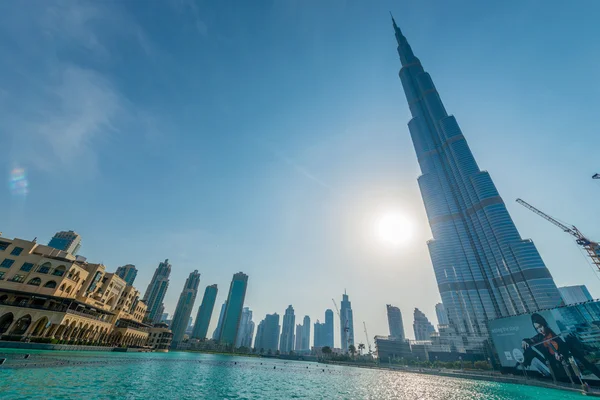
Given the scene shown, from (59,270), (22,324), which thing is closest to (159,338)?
(22,324)

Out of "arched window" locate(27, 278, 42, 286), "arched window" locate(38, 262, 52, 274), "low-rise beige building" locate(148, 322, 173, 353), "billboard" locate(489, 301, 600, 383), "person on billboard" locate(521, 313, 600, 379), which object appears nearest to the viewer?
"billboard" locate(489, 301, 600, 383)

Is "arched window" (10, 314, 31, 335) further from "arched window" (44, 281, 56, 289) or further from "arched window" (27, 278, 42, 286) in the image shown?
"arched window" (27, 278, 42, 286)

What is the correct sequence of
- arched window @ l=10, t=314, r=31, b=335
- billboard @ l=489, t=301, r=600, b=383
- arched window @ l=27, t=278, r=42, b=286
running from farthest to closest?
Result: arched window @ l=27, t=278, r=42, b=286 < arched window @ l=10, t=314, r=31, b=335 < billboard @ l=489, t=301, r=600, b=383

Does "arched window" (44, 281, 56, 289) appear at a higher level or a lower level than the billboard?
higher

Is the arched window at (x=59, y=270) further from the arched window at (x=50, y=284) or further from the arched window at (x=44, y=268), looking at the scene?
the arched window at (x=50, y=284)

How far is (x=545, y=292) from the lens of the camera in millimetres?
140375

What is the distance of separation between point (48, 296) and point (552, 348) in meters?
129

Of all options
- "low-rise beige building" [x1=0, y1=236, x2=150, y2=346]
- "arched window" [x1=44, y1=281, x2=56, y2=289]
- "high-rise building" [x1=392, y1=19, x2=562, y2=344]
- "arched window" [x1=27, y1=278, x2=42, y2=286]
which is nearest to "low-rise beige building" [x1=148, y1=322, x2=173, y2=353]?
"low-rise beige building" [x1=0, y1=236, x2=150, y2=346]

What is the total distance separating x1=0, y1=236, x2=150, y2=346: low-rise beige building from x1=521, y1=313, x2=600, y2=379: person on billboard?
403 ft

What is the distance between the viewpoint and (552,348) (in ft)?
199

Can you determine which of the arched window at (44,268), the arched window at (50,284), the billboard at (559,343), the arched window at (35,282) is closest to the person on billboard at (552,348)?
the billboard at (559,343)

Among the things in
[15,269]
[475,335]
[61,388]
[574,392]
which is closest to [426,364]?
[475,335]

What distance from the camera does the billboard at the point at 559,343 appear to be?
54906 mm

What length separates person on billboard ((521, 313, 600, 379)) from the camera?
55.7 metres
